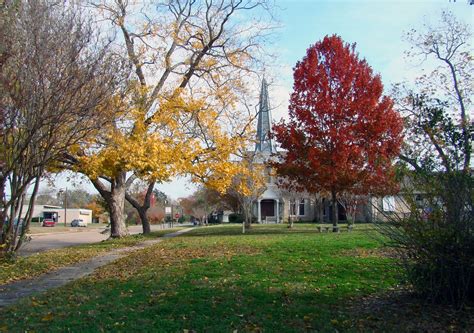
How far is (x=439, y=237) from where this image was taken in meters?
6.16

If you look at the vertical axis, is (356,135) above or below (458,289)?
above

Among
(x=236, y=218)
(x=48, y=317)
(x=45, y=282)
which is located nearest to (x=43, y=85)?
(x=45, y=282)

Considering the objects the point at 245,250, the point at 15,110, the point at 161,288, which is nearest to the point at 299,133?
the point at 245,250

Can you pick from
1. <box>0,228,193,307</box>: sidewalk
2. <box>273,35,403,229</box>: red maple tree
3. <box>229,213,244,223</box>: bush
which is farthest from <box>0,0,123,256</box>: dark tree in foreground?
<box>229,213,244,223</box>: bush

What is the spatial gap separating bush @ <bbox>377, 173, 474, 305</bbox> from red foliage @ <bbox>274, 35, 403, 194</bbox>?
15497mm

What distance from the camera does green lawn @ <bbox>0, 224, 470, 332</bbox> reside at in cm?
Answer: 585

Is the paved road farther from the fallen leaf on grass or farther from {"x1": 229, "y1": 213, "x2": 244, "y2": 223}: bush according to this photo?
{"x1": 229, "y1": 213, "x2": 244, "y2": 223}: bush

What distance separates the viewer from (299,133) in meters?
23.3

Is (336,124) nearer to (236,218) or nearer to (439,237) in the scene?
(439,237)

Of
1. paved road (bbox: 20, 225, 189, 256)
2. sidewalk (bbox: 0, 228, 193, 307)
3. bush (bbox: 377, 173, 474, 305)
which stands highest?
bush (bbox: 377, 173, 474, 305)

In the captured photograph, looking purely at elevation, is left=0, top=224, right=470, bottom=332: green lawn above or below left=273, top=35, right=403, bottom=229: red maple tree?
below

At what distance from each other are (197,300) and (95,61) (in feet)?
22.9

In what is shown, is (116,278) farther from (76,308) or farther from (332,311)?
(332,311)

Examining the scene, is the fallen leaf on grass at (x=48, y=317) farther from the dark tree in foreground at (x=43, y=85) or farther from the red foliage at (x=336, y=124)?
the red foliage at (x=336, y=124)
